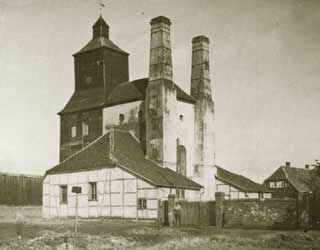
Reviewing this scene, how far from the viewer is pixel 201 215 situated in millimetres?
26172

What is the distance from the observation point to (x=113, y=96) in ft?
123

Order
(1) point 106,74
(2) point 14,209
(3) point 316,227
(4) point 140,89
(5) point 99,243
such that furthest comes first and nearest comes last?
(2) point 14,209, (1) point 106,74, (4) point 140,89, (3) point 316,227, (5) point 99,243

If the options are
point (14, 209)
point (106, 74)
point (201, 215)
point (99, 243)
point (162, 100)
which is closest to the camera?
point (99, 243)

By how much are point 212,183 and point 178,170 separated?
11.6ft

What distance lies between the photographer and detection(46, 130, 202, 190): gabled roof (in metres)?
28.9

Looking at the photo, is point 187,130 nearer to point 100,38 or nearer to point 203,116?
point 203,116

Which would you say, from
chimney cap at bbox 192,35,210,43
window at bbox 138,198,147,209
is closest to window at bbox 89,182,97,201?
window at bbox 138,198,147,209

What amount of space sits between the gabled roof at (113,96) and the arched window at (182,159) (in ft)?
12.3

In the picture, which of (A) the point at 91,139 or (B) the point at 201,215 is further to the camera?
(A) the point at 91,139

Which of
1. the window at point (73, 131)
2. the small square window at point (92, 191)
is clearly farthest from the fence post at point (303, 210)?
the window at point (73, 131)

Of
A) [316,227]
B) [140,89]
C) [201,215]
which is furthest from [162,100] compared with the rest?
[316,227]

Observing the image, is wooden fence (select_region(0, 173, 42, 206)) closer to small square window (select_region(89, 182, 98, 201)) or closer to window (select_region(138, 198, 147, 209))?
small square window (select_region(89, 182, 98, 201))

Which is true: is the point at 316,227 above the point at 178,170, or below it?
below

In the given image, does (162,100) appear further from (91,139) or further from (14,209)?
(14,209)
